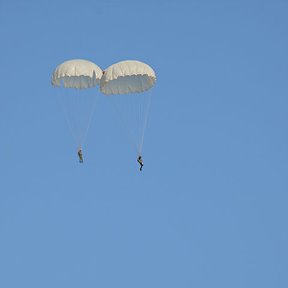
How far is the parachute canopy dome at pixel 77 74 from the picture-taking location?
9762 centimetres

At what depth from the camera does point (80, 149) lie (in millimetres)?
97812

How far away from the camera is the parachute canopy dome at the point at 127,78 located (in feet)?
320

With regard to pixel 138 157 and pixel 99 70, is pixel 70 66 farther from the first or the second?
pixel 138 157

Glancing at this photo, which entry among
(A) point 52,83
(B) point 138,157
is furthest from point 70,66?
(B) point 138,157

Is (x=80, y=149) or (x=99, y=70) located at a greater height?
(x=99, y=70)

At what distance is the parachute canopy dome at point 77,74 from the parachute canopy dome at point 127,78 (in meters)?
0.87

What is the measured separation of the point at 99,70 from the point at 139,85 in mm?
3971

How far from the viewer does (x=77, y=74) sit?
97438 mm

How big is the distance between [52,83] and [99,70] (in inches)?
147

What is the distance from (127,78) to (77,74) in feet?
18.8

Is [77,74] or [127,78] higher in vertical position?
[127,78]

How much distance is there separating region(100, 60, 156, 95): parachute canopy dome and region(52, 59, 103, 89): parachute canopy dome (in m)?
0.87

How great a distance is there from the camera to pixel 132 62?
9825cm

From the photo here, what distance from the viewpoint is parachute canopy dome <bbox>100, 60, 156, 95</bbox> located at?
9744 centimetres
